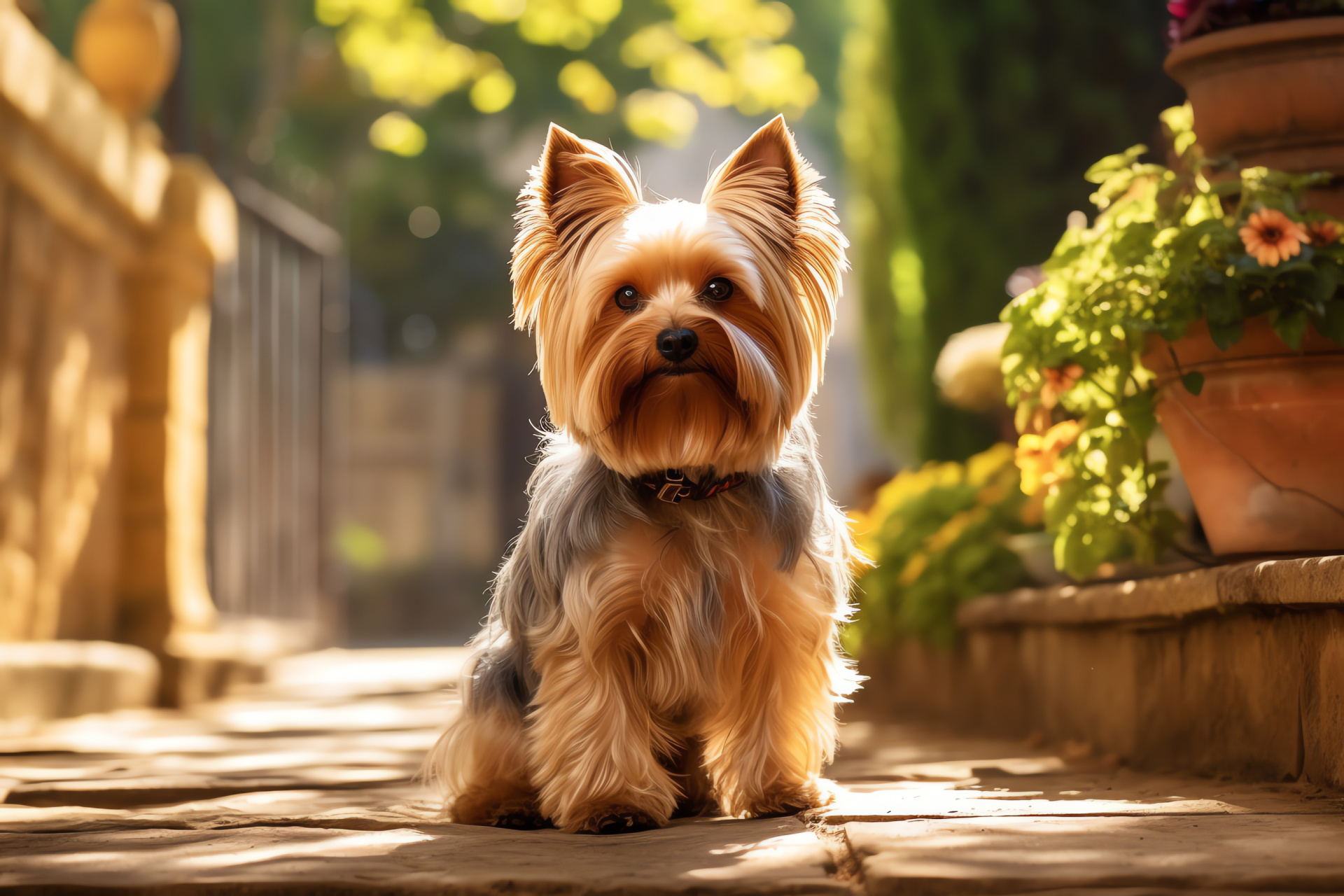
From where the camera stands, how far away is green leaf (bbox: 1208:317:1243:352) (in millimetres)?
3162

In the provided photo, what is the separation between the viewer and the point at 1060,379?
3.71 metres

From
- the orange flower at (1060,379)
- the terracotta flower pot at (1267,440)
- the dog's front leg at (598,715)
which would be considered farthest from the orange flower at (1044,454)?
the dog's front leg at (598,715)

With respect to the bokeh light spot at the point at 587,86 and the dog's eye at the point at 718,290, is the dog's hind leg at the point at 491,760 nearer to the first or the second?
the dog's eye at the point at 718,290

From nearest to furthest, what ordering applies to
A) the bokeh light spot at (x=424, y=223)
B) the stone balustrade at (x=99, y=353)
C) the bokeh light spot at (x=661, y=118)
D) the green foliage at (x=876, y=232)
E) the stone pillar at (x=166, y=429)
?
the stone balustrade at (x=99, y=353) < the stone pillar at (x=166, y=429) < the green foliage at (x=876, y=232) < the bokeh light spot at (x=661, y=118) < the bokeh light spot at (x=424, y=223)

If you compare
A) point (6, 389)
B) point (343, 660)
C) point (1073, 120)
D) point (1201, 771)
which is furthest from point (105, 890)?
point (343, 660)

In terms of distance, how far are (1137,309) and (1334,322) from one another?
0.48 metres

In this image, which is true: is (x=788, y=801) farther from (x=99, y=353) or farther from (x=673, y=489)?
(x=99, y=353)

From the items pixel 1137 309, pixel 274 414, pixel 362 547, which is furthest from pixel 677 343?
pixel 362 547

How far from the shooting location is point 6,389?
5.38 metres

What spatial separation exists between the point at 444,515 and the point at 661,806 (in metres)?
18.4

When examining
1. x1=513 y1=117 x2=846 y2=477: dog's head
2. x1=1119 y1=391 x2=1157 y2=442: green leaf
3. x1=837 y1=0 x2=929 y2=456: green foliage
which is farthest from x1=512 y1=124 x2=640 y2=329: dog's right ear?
x1=837 y1=0 x2=929 y2=456: green foliage

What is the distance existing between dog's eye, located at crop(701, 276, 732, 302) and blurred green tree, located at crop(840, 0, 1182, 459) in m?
5.77

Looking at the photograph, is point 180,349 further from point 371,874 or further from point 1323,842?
point 1323,842

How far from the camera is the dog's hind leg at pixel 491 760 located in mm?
3109
